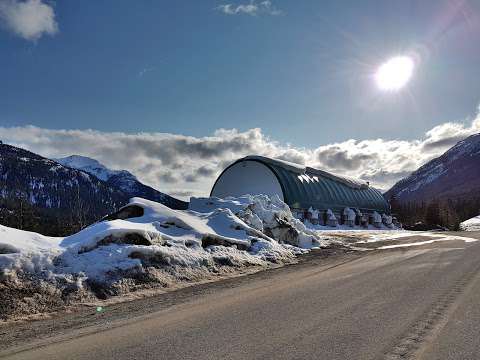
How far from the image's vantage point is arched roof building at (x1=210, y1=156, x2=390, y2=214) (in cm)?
4909

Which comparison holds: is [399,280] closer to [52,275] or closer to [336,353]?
[336,353]

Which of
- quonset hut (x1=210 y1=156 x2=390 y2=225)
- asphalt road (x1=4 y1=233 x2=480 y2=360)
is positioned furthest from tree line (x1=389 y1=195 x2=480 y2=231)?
asphalt road (x1=4 y1=233 x2=480 y2=360)

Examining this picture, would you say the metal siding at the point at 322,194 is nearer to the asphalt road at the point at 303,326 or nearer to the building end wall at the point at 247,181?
the building end wall at the point at 247,181

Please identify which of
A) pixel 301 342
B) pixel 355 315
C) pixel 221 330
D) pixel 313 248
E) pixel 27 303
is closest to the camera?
pixel 301 342

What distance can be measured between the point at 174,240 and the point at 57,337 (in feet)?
21.3

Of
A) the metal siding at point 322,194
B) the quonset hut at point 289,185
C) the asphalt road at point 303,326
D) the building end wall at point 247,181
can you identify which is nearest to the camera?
the asphalt road at point 303,326

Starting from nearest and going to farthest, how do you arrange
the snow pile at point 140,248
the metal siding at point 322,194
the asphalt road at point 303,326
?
1. the asphalt road at point 303,326
2. the snow pile at point 140,248
3. the metal siding at point 322,194

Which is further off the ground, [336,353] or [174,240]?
[174,240]

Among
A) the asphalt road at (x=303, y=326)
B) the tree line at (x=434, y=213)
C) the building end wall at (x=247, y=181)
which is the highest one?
the building end wall at (x=247, y=181)

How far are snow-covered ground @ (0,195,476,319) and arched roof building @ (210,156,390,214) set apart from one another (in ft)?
108

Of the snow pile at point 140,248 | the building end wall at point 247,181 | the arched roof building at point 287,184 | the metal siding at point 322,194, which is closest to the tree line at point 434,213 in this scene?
the metal siding at point 322,194

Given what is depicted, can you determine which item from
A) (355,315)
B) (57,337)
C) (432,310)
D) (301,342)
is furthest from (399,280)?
(57,337)

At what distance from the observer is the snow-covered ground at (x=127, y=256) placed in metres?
7.41

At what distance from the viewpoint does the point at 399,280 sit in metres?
8.98
